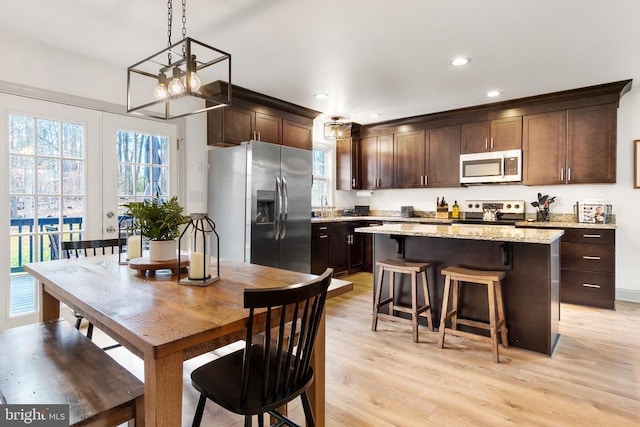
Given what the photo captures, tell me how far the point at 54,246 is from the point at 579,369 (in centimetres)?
421

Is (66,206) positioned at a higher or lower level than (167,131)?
lower

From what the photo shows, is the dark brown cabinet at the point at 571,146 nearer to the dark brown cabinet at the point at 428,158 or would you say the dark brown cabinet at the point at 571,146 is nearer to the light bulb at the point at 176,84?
the dark brown cabinet at the point at 428,158

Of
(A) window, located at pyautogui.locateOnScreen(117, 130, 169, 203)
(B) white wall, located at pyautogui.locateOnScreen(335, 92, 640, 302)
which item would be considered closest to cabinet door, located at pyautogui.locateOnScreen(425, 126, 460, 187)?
(B) white wall, located at pyautogui.locateOnScreen(335, 92, 640, 302)

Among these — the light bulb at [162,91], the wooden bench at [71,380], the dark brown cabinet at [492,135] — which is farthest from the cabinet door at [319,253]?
the wooden bench at [71,380]

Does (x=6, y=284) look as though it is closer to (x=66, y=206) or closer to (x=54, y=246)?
(x=54, y=246)

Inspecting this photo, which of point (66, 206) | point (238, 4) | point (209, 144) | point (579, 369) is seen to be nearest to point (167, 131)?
point (209, 144)

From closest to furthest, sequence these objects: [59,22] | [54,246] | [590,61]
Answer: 1. [59,22]
2. [54,246]
3. [590,61]

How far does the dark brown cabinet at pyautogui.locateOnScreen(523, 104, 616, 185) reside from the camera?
3992 millimetres

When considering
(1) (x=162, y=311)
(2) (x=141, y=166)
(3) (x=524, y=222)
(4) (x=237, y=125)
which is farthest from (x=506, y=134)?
(1) (x=162, y=311)

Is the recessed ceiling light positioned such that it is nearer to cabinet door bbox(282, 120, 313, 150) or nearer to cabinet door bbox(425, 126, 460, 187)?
cabinet door bbox(425, 126, 460, 187)

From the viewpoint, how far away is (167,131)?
3738 mm

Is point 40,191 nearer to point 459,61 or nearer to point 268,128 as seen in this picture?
point 268,128

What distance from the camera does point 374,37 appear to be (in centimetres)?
279

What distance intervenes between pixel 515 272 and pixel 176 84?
2.72 meters
